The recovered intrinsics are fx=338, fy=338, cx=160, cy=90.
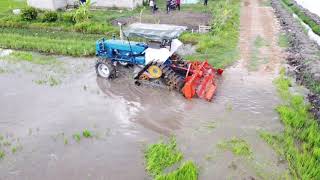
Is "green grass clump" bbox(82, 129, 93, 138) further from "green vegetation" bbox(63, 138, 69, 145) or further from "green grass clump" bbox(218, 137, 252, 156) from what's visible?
"green grass clump" bbox(218, 137, 252, 156)

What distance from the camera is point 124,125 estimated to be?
8406 millimetres

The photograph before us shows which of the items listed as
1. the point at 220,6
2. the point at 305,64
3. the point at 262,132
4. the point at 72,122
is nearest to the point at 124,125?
the point at 72,122

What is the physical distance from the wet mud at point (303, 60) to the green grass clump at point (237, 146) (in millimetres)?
2339

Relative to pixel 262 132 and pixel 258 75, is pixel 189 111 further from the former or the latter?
pixel 258 75

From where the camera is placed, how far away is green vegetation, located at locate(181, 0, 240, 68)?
1306cm

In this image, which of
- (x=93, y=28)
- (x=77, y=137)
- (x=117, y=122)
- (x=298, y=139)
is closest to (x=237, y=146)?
(x=298, y=139)

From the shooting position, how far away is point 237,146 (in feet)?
24.2

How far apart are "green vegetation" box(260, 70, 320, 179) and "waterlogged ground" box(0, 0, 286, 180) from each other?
239mm

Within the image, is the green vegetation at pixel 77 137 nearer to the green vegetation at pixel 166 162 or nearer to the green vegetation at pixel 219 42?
the green vegetation at pixel 166 162

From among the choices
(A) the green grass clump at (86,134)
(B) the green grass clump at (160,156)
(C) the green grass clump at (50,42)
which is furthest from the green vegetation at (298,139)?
(C) the green grass clump at (50,42)

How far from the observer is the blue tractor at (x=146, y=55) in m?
10.1

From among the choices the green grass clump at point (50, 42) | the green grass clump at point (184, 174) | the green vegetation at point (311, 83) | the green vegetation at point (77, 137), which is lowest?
the green grass clump at point (184, 174)

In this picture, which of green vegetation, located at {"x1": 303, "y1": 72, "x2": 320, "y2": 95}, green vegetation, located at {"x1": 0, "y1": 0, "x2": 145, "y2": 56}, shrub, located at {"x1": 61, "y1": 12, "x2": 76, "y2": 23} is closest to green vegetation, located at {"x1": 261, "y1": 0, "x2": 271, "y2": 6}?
green vegetation, located at {"x1": 0, "y1": 0, "x2": 145, "y2": 56}

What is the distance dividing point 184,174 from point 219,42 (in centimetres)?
937
